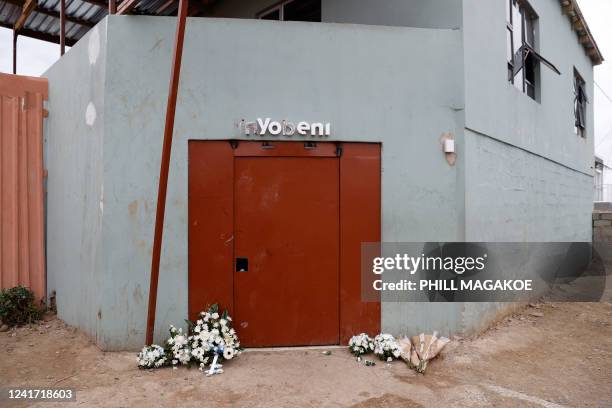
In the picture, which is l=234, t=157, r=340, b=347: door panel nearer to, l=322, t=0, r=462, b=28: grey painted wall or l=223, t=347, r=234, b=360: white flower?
l=223, t=347, r=234, b=360: white flower

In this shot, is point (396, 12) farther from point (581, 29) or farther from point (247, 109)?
point (581, 29)

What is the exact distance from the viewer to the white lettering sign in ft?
17.5

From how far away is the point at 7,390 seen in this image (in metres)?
4.21

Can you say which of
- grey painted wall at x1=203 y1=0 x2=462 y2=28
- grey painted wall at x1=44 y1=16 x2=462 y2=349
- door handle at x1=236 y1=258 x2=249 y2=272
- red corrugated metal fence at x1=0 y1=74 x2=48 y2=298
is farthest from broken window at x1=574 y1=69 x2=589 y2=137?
red corrugated metal fence at x1=0 y1=74 x2=48 y2=298

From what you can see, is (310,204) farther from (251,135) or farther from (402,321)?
(402,321)

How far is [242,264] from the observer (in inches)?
210

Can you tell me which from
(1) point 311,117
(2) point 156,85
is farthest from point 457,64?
(2) point 156,85

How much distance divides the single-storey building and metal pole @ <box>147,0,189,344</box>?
0.37 metres

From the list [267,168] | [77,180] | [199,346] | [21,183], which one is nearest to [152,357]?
[199,346]

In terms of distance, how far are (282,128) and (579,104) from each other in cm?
1098

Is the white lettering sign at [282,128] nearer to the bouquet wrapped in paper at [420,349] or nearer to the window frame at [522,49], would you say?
the bouquet wrapped in paper at [420,349]

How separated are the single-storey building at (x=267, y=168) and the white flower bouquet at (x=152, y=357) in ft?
1.11

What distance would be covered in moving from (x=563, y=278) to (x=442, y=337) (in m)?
6.33

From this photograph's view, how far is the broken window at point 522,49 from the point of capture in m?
7.90
